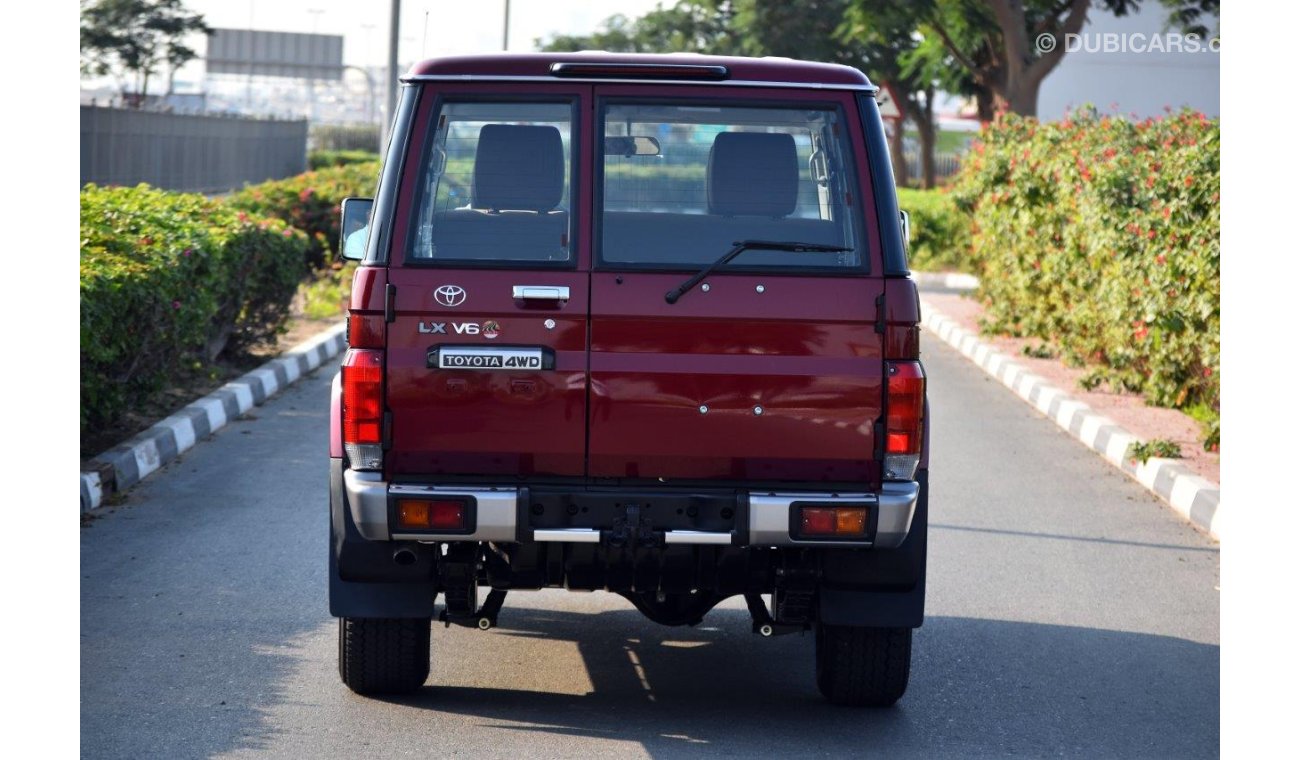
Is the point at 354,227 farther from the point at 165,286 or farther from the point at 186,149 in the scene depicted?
the point at 186,149

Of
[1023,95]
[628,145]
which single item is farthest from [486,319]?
[1023,95]

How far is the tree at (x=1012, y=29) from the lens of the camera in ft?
96.9

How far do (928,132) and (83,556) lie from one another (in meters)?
44.3

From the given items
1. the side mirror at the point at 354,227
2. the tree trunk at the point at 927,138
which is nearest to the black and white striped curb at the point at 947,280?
the side mirror at the point at 354,227

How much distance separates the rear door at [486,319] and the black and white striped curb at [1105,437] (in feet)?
16.3

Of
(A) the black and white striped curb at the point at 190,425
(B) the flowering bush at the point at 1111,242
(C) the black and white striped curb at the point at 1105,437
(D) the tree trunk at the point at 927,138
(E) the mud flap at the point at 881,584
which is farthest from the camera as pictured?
(D) the tree trunk at the point at 927,138

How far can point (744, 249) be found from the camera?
5.16 meters

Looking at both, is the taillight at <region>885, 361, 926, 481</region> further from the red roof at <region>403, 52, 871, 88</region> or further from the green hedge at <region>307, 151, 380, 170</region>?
the green hedge at <region>307, 151, 380, 170</region>

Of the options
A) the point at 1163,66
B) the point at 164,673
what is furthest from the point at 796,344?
the point at 1163,66

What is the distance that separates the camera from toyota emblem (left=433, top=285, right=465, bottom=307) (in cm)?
505

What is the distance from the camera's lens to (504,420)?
5.10 metres

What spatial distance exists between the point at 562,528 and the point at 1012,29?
1017 inches

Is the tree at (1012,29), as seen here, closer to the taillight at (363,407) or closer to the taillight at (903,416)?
the taillight at (903,416)

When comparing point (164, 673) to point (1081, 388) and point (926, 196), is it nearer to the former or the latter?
point (1081, 388)
